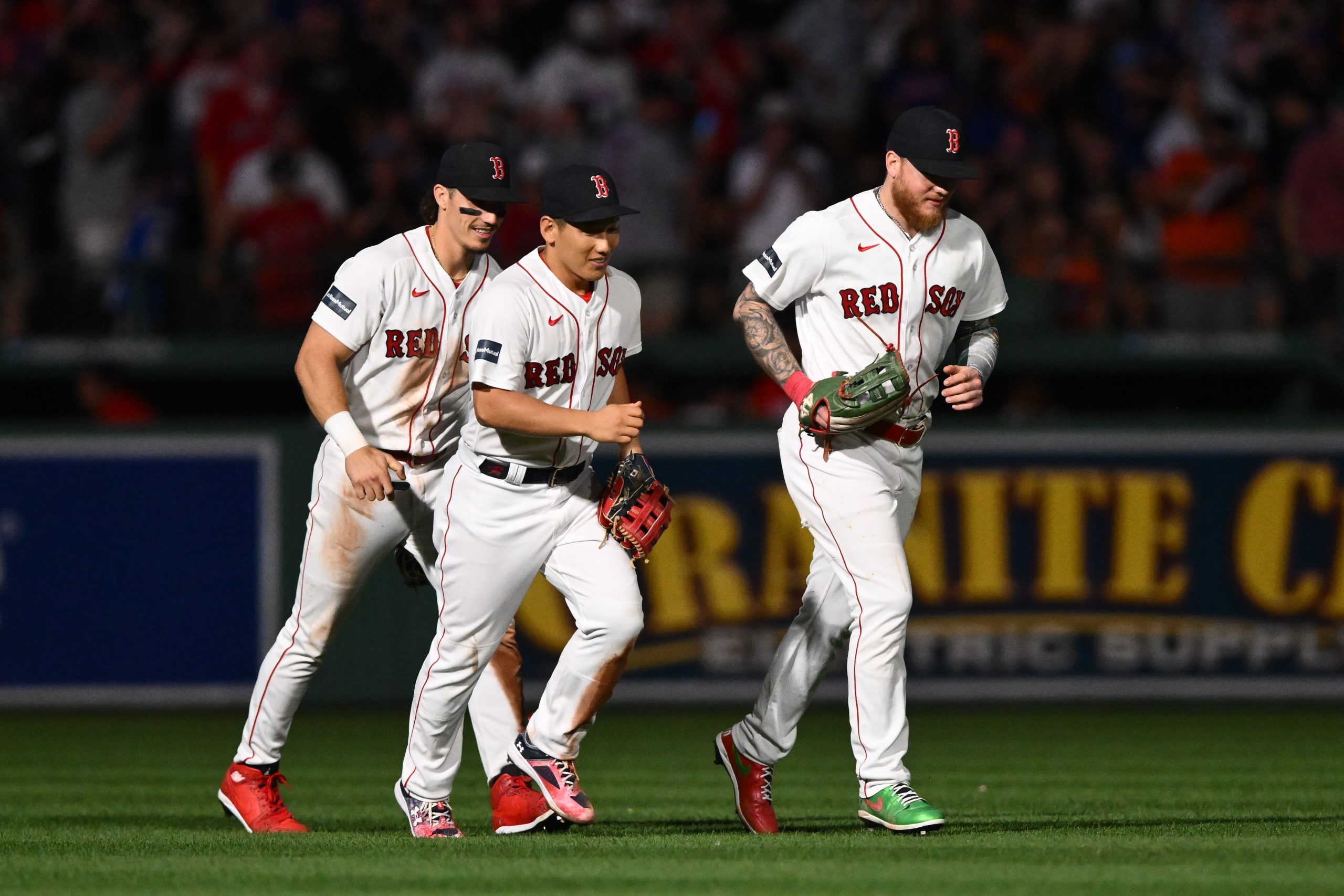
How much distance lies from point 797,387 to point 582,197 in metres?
0.93

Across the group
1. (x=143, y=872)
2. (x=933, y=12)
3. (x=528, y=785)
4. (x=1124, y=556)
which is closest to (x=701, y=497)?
(x=1124, y=556)

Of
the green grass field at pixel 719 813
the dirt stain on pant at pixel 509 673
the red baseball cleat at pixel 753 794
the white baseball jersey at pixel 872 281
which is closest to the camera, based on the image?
the green grass field at pixel 719 813

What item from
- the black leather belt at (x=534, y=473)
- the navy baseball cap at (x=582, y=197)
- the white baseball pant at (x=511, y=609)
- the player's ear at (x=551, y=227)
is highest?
the navy baseball cap at (x=582, y=197)

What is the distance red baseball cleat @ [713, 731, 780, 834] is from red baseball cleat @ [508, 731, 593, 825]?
1.85 ft

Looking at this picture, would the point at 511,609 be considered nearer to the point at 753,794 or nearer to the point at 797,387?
the point at 753,794

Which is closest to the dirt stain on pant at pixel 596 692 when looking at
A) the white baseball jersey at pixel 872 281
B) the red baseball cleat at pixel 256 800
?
the red baseball cleat at pixel 256 800

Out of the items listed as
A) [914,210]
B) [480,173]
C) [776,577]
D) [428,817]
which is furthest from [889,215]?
[776,577]

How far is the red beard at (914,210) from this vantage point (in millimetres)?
6309

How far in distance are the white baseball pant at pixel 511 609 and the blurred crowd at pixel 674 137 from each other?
6.09 metres

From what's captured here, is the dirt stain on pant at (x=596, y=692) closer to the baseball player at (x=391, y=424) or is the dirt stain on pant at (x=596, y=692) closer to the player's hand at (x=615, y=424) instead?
the baseball player at (x=391, y=424)

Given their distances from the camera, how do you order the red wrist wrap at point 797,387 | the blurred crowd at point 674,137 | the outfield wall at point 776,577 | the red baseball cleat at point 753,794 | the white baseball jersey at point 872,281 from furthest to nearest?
the blurred crowd at point 674,137 < the outfield wall at point 776,577 < the red baseball cleat at point 753,794 < the white baseball jersey at point 872,281 < the red wrist wrap at point 797,387

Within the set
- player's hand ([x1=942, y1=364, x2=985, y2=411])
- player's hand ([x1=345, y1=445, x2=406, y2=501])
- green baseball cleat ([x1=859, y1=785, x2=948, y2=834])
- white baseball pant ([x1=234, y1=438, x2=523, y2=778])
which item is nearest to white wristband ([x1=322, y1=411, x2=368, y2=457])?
player's hand ([x1=345, y1=445, x2=406, y2=501])

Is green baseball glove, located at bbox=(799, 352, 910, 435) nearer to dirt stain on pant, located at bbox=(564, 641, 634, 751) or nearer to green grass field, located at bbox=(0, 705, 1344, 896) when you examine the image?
dirt stain on pant, located at bbox=(564, 641, 634, 751)

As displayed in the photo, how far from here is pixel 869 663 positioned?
6145 millimetres
